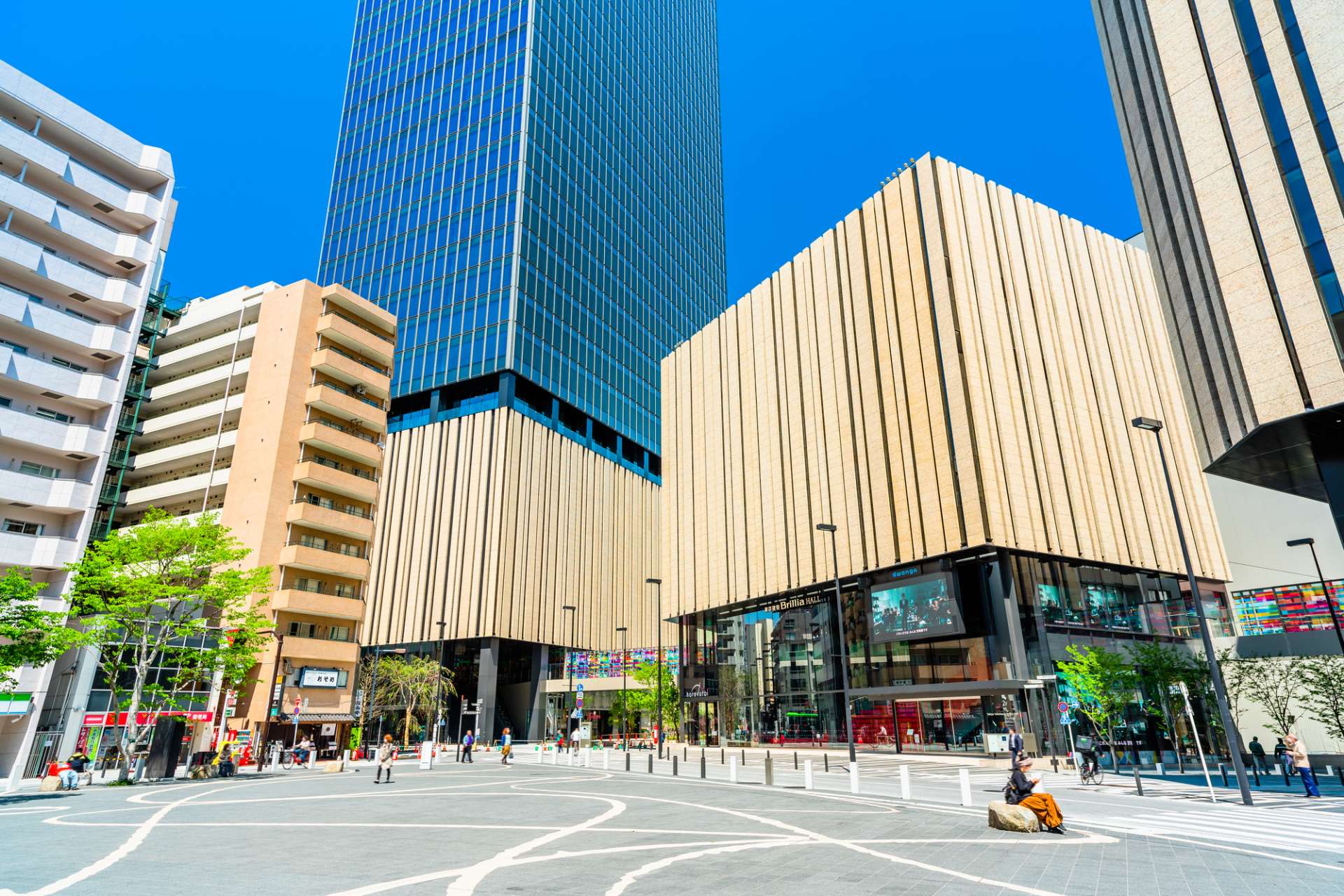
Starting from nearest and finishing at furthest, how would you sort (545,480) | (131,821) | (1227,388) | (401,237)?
(131,821) < (1227,388) < (545,480) < (401,237)

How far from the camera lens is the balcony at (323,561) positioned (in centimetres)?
5334

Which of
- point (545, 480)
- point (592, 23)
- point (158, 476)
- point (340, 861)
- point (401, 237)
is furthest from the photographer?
point (592, 23)

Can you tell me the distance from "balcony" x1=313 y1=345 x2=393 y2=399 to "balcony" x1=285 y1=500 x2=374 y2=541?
35.0 ft

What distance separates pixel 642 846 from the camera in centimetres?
1396

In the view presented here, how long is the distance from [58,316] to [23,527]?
13150mm

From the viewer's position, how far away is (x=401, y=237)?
294 feet

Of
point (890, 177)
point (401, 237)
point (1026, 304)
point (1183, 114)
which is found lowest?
point (1183, 114)

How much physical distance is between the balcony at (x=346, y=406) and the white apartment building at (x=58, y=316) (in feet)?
39.0

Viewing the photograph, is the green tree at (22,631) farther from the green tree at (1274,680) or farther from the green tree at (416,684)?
the green tree at (1274,680)

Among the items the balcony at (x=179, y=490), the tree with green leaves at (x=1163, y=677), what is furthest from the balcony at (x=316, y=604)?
the tree with green leaves at (x=1163, y=677)

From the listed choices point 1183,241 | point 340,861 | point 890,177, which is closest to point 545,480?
point 890,177

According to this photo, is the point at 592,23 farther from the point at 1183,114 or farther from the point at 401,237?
the point at 1183,114

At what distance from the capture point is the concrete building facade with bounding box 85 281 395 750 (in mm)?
53031

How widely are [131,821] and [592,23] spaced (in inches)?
4251
